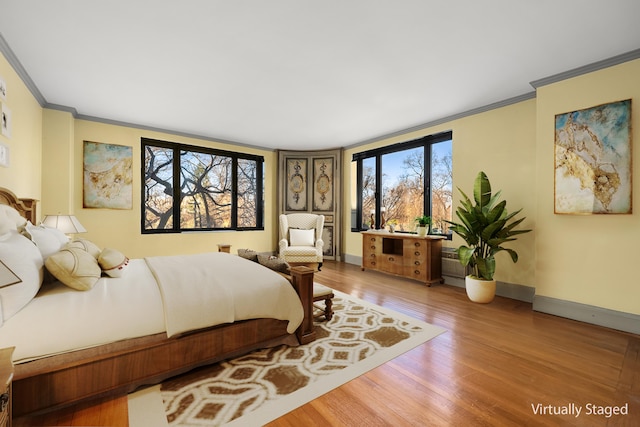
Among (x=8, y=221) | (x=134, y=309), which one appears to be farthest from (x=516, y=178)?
(x=8, y=221)

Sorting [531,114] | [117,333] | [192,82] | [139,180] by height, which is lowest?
[117,333]

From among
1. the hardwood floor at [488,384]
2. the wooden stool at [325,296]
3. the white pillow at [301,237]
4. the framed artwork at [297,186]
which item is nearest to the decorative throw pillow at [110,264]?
the hardwood floor at [488,384]

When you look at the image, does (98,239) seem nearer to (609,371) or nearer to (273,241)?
(273,241)

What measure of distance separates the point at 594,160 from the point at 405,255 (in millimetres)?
2565

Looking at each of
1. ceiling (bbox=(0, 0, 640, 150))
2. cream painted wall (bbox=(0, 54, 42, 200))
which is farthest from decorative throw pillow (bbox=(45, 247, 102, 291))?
ceiling (bbox=(0, 0, 640, 150))

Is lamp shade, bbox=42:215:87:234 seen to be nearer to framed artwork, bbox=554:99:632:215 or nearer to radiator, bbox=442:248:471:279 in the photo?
radiator, bbox=442:248:471:279

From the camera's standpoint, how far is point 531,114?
3.61 meters

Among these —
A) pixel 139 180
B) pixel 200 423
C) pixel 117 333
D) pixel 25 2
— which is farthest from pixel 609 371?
pixel 139 180

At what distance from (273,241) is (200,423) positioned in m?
5.16

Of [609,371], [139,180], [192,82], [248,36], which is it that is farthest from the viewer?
[139,180]

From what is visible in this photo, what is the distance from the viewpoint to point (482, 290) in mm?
3488

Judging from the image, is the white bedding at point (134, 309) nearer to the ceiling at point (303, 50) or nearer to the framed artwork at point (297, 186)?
the ceiling at point (303, 50)

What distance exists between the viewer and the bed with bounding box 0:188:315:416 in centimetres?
148

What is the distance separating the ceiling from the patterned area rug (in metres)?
2.66
